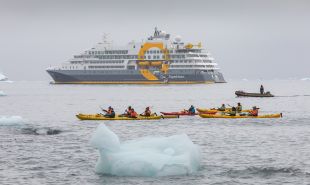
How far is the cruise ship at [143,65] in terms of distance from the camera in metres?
182

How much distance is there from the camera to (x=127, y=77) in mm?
184375

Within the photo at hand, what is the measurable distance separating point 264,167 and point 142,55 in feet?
511

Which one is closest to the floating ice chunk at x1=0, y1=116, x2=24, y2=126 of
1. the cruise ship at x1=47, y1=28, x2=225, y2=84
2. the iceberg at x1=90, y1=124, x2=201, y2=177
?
the iceberg at x1=90, y1=124, x2=201, y2=177

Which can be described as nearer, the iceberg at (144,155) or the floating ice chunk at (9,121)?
the iceberg at (144,155)

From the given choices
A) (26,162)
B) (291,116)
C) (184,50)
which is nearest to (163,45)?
(184,50)

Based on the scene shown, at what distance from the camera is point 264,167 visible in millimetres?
31453

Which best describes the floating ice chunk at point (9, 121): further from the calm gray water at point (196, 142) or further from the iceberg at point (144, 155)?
the iceberg at point (144, 155)

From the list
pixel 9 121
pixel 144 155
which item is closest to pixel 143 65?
pixel 9 121

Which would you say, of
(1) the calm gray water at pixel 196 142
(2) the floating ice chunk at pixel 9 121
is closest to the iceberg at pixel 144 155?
(1) the calm gray water at pixel 196 142

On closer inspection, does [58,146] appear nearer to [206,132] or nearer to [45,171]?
[45,171]

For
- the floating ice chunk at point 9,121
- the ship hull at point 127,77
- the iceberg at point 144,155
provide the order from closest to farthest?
1. the iceberg at point 144,155
2. the floating ice chunk at point 9,121
3. the ship hull at point 127,77

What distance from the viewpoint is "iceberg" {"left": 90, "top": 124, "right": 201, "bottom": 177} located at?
88.9 ft

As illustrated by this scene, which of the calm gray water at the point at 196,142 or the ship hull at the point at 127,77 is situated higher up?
the ship hull at the point at 127,77

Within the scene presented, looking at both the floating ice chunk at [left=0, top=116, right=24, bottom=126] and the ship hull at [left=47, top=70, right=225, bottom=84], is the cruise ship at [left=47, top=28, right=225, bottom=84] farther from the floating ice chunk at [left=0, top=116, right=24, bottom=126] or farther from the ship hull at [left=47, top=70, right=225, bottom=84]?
the floating ice chunk at [left=0, top=116, right=24, bottom=126]
